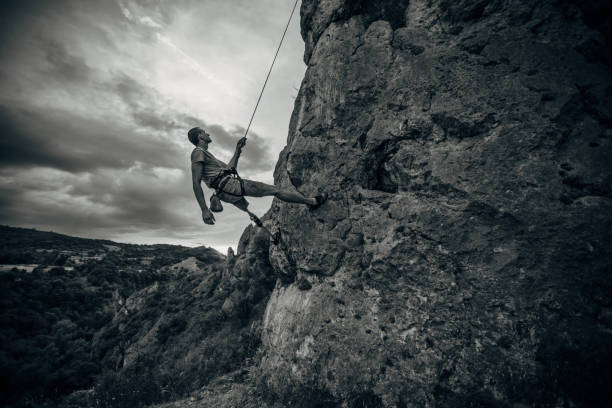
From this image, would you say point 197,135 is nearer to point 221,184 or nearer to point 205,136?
point 205,136

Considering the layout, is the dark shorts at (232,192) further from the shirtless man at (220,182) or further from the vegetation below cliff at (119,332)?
the vegetation below cliff at (119,332)

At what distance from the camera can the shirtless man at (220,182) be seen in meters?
6.60

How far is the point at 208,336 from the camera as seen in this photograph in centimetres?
1150

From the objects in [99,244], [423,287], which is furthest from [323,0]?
[99,244]

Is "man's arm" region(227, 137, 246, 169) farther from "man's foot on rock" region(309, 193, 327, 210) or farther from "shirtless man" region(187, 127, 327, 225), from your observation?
"man's foot on rock" region(309, 193, 327, 210)

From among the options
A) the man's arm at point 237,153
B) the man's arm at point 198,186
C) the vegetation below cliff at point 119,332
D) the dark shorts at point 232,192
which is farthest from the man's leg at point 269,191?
the vegetation below cliff at point 119,332

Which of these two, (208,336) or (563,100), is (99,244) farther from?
(563,100)

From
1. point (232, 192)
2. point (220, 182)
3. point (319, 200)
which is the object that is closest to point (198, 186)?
point (220, 182)

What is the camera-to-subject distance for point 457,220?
5383 mm

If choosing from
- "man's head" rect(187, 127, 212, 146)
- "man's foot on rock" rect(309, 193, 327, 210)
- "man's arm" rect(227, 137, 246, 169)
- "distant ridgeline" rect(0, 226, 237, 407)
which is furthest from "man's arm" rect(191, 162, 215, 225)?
"distant ridgeline" rect(0, 226, 237, 407)

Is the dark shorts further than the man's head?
No

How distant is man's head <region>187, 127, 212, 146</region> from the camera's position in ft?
23.7

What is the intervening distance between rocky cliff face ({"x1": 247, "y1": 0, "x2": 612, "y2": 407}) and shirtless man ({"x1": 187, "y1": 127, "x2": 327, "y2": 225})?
99 centimetres

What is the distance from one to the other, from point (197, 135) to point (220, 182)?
169cm
